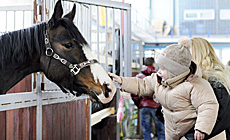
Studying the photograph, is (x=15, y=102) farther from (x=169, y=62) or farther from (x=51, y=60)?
(x=169, y=62)

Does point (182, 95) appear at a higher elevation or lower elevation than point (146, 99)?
higher

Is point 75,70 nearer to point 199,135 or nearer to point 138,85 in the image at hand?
point 138,85

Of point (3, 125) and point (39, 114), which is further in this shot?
point (39, 114)

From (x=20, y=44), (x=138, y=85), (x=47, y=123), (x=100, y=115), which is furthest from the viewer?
(x=100, y=115)

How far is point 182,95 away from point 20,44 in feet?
2.98

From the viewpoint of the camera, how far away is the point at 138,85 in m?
1.82

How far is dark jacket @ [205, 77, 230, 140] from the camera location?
1716 mm

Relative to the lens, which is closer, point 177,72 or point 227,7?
point 177,72

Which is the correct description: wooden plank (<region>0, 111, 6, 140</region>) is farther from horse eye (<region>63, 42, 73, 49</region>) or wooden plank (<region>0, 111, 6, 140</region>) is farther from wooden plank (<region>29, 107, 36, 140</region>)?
horse eye (<region>63, 42, 73, 49</region>)

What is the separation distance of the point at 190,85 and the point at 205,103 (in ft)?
0.42

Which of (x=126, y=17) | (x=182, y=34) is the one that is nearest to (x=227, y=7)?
(x=182, y=34)

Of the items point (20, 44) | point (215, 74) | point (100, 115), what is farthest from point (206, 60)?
point (100, 115)

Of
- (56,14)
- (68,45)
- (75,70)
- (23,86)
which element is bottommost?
(23,86)

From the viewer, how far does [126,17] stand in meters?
2.17
